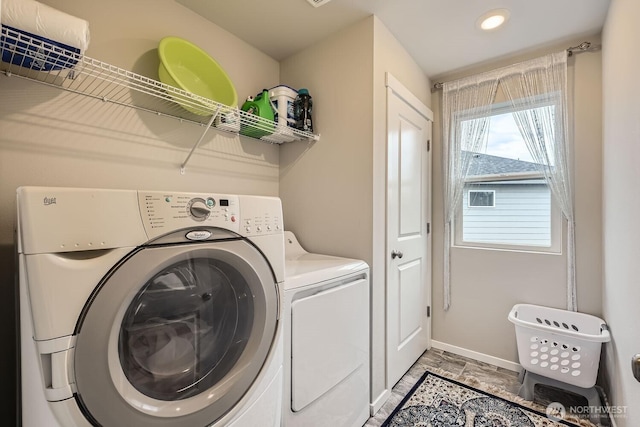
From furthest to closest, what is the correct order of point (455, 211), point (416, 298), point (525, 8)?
point (455, 211) → point (416, 298) → point (525, 8)

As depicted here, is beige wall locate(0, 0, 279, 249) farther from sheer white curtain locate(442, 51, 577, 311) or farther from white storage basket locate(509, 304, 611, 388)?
white storage basket locate(509, 304, 611, 388)

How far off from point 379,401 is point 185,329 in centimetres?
132

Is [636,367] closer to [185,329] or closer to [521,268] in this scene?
[185,329]

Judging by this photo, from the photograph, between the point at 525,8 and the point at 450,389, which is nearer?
the point at 525,8

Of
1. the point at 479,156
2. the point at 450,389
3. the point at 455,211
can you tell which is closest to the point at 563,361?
the point at 450,389

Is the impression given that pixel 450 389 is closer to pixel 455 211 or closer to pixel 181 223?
pixel 455 211

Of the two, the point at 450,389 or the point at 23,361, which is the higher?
the point at 23,361

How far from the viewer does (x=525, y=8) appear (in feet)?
5.13

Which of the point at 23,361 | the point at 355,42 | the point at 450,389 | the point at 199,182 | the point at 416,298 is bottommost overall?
the point at 450,389

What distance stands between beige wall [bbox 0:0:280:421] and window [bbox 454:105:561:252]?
5.74 feet

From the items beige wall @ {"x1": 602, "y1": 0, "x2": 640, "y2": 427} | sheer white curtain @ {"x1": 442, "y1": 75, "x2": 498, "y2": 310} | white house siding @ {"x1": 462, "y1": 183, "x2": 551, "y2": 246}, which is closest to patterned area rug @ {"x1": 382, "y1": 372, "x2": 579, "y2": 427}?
beige wall @ {"x1": 602, "y1": 0, "x2": 640, "y2": 427}

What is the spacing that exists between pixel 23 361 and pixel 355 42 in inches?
76.8

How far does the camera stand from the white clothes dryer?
1132 mm

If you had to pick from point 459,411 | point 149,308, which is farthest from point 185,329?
point 459,411
